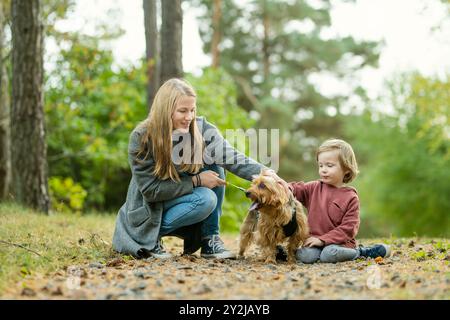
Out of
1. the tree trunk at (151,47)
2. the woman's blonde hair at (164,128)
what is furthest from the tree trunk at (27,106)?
the woman's blonde hair at (164,128)

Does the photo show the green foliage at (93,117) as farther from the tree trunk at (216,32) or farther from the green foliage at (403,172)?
the green foliage at (403,172)

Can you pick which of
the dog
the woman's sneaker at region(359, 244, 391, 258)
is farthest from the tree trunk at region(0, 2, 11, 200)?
the woman's sneaker at region(359, 244, 391, 258)

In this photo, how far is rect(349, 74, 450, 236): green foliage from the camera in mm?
26000

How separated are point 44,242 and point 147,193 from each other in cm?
132

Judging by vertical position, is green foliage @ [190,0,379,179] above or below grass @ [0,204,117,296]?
above

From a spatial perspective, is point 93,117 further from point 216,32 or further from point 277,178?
point 216,32

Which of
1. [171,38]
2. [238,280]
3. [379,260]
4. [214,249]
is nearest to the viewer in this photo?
[238,280]

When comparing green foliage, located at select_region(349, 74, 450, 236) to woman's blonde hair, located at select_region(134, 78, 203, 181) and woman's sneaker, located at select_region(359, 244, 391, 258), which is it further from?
woman's blonde hair, located at select_region(134, 78, 203, 181)

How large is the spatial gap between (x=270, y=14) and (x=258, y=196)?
878 inches

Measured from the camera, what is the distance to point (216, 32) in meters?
25.0

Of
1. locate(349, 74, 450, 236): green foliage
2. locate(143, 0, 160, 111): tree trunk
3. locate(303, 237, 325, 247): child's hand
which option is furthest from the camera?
locate(349, 74, 450, 236): green foliage

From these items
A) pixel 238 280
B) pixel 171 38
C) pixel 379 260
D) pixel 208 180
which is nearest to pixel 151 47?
pixel 171 38

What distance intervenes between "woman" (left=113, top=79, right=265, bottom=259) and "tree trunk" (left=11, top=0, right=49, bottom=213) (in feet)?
10.8

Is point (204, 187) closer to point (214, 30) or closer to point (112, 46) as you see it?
point (112, 46)
